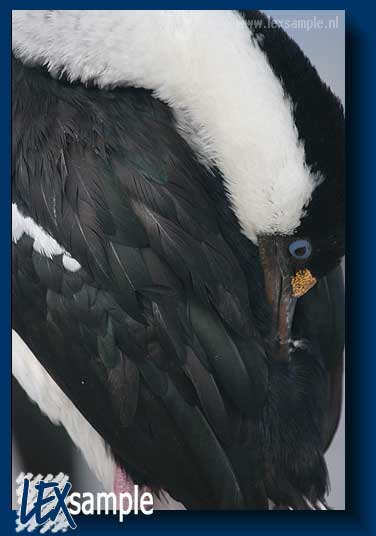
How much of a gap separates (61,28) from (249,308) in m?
0.51

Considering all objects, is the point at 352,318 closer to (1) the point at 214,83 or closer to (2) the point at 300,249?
(2) the point at 300,249

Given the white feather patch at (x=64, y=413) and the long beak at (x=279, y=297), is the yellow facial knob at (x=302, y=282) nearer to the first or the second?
the long beak at (x=279, y=297)

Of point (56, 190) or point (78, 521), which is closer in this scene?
point (56, 190)

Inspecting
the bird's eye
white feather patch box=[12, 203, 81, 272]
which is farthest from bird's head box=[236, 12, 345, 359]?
white feather patch box=[12, 203, 81, 272]

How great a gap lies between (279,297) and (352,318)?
14 cm

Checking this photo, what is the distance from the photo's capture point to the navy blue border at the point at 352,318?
4.11 feet

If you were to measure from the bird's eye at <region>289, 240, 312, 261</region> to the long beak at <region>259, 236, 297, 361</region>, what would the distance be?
17 millimetres

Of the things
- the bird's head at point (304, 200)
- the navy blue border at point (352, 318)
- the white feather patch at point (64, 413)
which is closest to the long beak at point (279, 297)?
the bird's head at point (304, 200)

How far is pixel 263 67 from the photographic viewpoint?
115 centimetres

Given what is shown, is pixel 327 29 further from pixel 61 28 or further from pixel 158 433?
pixel 158 433

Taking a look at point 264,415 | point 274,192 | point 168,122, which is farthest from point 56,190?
point 264,415

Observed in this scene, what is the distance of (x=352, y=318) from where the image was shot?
129 cm

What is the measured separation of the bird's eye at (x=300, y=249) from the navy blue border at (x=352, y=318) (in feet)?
0.34

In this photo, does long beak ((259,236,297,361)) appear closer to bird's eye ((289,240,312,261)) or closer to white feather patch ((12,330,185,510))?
bird's eye ((289,240,312,261))
